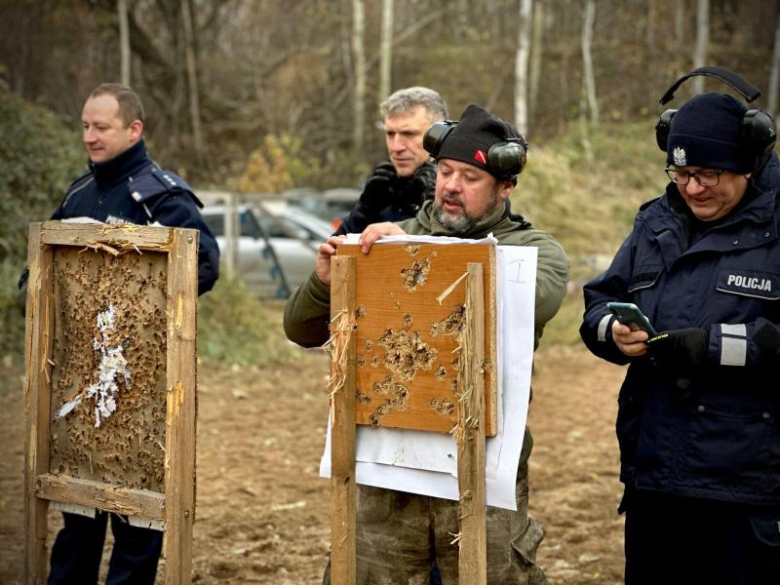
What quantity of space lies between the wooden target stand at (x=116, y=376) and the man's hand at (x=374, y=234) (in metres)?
0.64

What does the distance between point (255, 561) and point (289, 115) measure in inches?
994

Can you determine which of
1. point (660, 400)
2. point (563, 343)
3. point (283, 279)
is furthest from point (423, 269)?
point (283, 279)

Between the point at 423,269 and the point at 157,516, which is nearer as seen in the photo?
the point at 423,269

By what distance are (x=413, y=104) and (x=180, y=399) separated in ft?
6.49

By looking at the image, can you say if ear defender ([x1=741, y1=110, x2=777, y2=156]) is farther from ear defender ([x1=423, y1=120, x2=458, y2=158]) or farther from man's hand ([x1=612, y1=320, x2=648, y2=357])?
ear defender ([x1=423, y1=120, x2=458, y2=158])

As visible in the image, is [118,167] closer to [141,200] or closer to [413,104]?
[141,200]

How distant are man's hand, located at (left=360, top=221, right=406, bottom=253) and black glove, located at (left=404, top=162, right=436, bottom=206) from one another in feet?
4.00

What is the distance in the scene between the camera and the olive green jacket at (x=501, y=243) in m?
3.39

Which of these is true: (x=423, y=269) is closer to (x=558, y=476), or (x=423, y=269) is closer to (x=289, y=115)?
(x=558, y=476)

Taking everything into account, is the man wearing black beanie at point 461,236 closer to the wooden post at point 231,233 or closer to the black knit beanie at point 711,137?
the black knit beanie at point 711,137

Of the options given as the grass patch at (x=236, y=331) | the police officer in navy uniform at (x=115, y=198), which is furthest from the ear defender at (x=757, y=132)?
the grass patch at (x=236, y=331)

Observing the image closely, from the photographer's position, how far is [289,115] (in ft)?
98.3

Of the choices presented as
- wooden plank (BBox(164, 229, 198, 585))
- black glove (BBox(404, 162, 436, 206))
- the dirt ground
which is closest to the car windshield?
the dirt ground

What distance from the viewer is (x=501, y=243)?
137 inches
